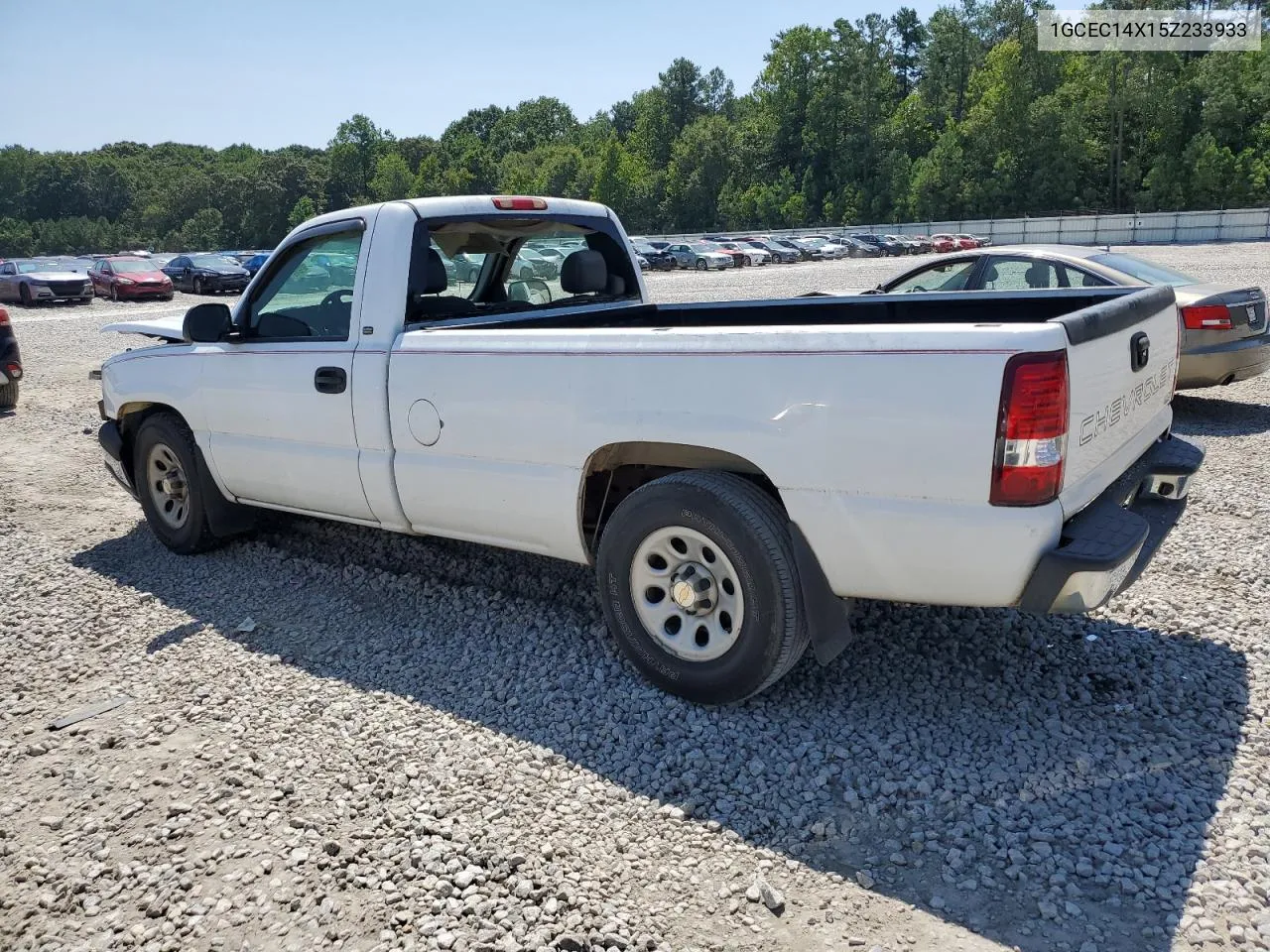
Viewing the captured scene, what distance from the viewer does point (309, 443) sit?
4.95m

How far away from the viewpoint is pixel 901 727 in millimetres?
3703

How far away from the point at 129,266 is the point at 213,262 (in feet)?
11.4

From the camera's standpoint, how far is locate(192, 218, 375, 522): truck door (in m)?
4.79

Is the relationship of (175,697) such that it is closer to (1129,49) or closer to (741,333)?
(741,333)

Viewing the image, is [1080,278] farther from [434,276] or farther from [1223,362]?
[434,276]

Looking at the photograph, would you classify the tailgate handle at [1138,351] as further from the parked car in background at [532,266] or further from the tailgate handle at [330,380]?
the tailgate handle at [330,380]

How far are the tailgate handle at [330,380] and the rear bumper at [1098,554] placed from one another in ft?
10.4

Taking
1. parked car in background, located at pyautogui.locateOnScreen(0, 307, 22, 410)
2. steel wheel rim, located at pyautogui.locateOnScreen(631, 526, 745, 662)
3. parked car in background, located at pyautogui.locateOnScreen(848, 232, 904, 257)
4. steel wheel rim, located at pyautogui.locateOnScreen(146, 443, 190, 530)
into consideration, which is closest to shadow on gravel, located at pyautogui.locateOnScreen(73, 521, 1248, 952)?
steel wheel rim, located at pyautogui.locateOnScreen(631, 526, 745, 662)

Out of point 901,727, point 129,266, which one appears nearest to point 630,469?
Result: point 901,727

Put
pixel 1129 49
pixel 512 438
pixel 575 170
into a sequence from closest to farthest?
pixel 512 438 < pixel 1129 49 < pixel 575 170

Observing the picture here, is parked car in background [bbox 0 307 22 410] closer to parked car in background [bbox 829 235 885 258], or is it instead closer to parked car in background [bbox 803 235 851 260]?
parked car in background [bbox 803 235 851 260]

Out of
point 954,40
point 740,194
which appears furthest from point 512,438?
point 954,40

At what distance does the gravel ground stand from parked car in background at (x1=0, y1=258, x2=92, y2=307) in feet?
96.2

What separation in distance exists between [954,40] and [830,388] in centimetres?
12182
